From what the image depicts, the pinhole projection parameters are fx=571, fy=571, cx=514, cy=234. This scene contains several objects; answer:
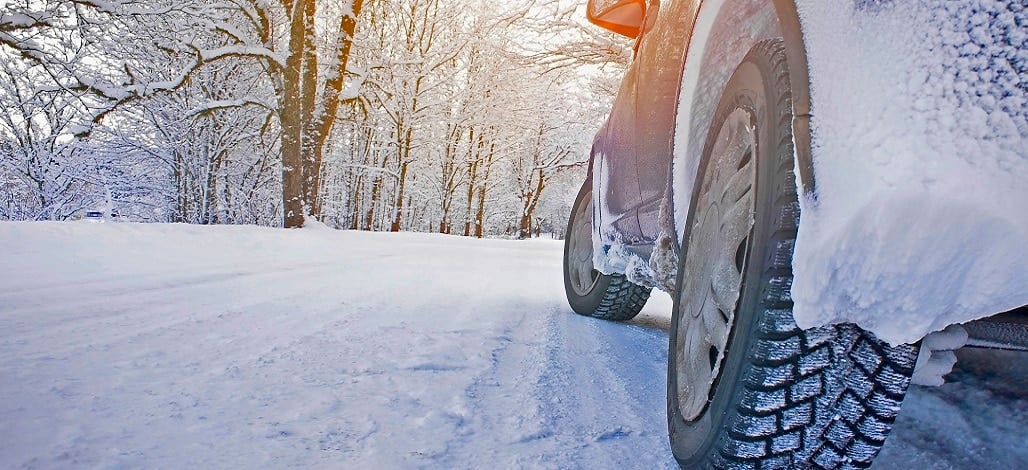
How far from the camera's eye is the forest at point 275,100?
8266 millimetres

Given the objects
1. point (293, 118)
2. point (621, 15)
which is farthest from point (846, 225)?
point (293, 118)

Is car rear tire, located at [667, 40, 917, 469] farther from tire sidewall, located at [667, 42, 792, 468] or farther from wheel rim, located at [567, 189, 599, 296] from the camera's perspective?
wheel rim, located at [567, 189, 599, 296]

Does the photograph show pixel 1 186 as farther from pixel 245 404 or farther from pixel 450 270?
pixel 245 404

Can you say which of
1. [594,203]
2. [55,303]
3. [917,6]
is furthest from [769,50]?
[55,303]

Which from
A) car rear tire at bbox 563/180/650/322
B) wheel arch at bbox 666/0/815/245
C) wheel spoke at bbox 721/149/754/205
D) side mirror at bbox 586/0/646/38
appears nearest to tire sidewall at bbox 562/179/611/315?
car rear tire at bbox 563/180/650/322

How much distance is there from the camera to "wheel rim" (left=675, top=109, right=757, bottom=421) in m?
1.01

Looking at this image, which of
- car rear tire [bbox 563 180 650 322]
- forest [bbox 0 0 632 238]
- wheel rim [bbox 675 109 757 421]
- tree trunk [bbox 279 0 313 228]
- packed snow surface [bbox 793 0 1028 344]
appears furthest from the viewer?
tree trunk [bbox 279 0 313 228]

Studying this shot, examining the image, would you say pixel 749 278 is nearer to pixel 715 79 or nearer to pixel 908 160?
pixel 908 160

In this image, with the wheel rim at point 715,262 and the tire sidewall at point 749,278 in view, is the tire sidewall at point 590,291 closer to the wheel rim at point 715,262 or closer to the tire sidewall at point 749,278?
the wheel rim at point 715,262

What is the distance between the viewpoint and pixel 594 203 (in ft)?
9.64

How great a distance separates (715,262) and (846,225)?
402mm

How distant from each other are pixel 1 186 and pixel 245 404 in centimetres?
2073

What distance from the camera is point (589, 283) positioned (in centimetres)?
307

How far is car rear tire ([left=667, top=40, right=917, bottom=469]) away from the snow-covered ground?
33 cm
